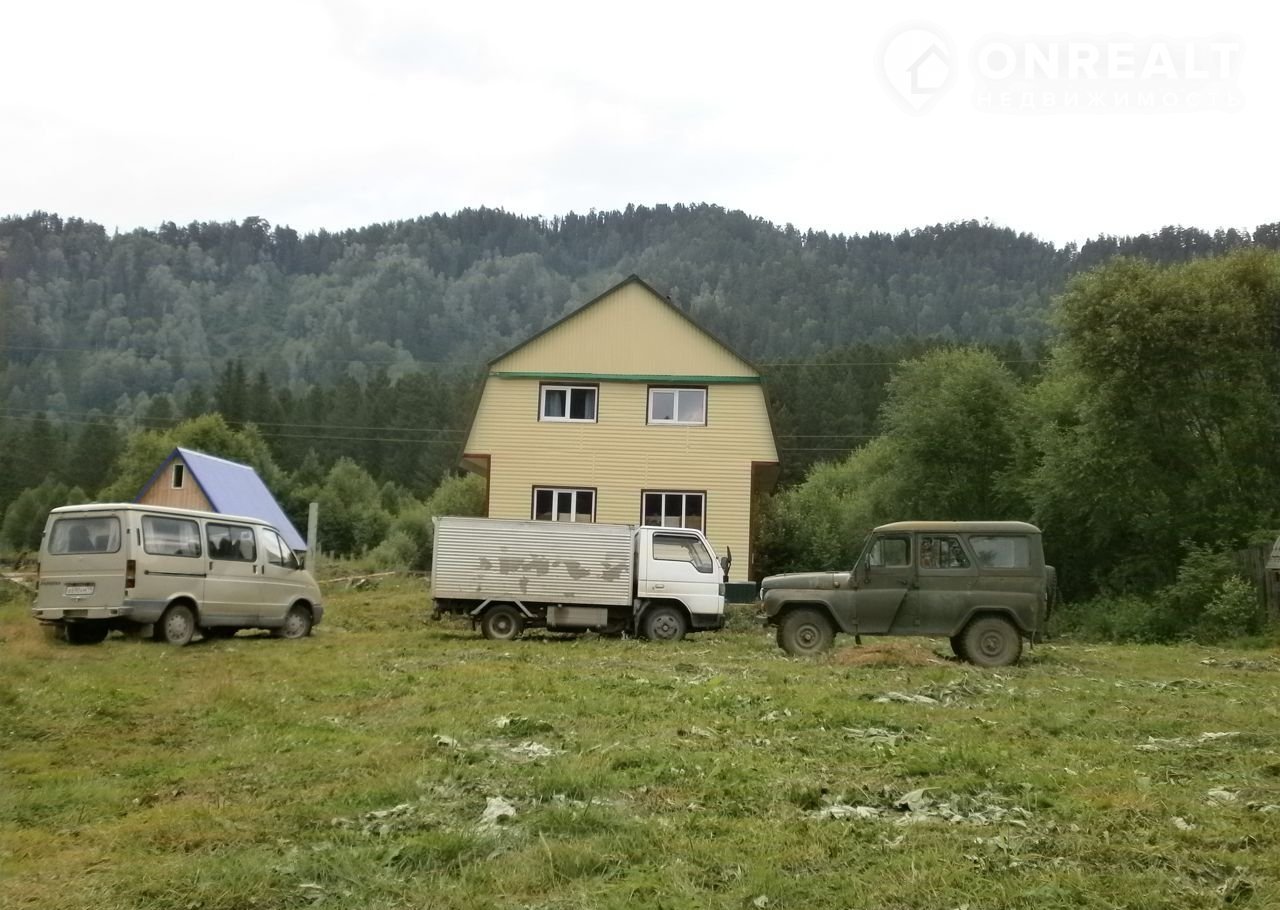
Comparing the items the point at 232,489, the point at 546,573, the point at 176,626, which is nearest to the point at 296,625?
the point at 176,626

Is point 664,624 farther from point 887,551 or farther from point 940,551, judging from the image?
point 940,551

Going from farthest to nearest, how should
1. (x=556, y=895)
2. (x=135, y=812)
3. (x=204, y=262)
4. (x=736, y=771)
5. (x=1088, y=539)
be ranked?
(x=204, y=262) → (x=1088, y=539) → (x=736, y=771) → (x=135, y=812) → (x=556, y=895)

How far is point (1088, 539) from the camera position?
33.7m

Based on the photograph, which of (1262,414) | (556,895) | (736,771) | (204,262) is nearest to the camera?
(556,895)

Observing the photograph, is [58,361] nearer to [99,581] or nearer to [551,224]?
[551,224]

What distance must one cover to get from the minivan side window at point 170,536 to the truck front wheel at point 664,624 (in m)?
7.96

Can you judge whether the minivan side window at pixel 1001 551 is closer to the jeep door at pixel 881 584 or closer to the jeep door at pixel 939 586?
the jeep door at pixel 939 586

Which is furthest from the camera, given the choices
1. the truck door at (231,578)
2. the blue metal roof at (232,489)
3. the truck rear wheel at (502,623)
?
the blue metal roof at (232,489)

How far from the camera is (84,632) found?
20500 millimetres

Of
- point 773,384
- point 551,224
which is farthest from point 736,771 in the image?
point 551,224

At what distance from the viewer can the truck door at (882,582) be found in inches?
753

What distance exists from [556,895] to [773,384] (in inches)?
3142

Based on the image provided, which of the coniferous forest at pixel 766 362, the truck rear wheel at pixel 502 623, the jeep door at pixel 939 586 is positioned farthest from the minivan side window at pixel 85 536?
the coniferous forest at pixel 766 362

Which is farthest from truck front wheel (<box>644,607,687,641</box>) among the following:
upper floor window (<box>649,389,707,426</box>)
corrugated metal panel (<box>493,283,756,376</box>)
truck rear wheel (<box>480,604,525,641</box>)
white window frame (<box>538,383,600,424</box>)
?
corrugated metal panel (<box>493,283,756,376</box>)
